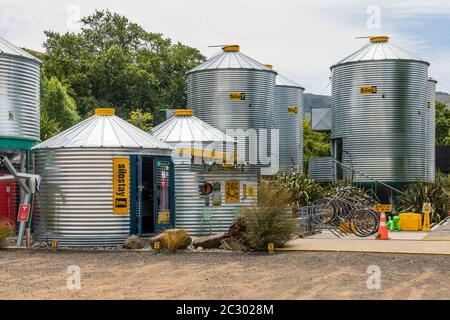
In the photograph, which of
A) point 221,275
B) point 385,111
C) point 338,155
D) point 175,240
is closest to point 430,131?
point 385,111

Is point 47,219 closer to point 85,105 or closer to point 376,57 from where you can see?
point 376,57

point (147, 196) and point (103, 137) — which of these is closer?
point (103, 137)

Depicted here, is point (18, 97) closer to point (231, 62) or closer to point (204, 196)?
point (204, 196)

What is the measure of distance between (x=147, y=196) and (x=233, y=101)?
9.95 m

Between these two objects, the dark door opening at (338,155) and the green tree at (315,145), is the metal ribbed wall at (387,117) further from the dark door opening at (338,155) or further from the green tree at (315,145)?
the green tree at (315,145)

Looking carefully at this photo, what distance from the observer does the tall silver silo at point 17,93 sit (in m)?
24.3

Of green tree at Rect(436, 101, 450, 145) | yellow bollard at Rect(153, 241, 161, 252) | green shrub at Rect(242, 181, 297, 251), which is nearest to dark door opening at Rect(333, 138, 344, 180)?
green shrub at Rect(242, 181, 297, 251)

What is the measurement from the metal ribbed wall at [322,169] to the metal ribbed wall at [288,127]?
1.36 m

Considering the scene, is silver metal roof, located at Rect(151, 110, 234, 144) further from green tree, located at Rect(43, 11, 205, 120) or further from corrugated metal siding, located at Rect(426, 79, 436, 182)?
green tree, located at Rect(43, 11, 205, 120)

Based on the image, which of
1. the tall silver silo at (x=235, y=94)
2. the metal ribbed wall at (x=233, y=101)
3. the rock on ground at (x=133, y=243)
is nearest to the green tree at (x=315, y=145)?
the tall silver silo at (x=235, y=94)

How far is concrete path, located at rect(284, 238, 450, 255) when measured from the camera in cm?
1914

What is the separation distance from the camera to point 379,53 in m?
33.2

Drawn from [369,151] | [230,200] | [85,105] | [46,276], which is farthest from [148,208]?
[85,105]

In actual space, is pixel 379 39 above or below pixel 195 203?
above
